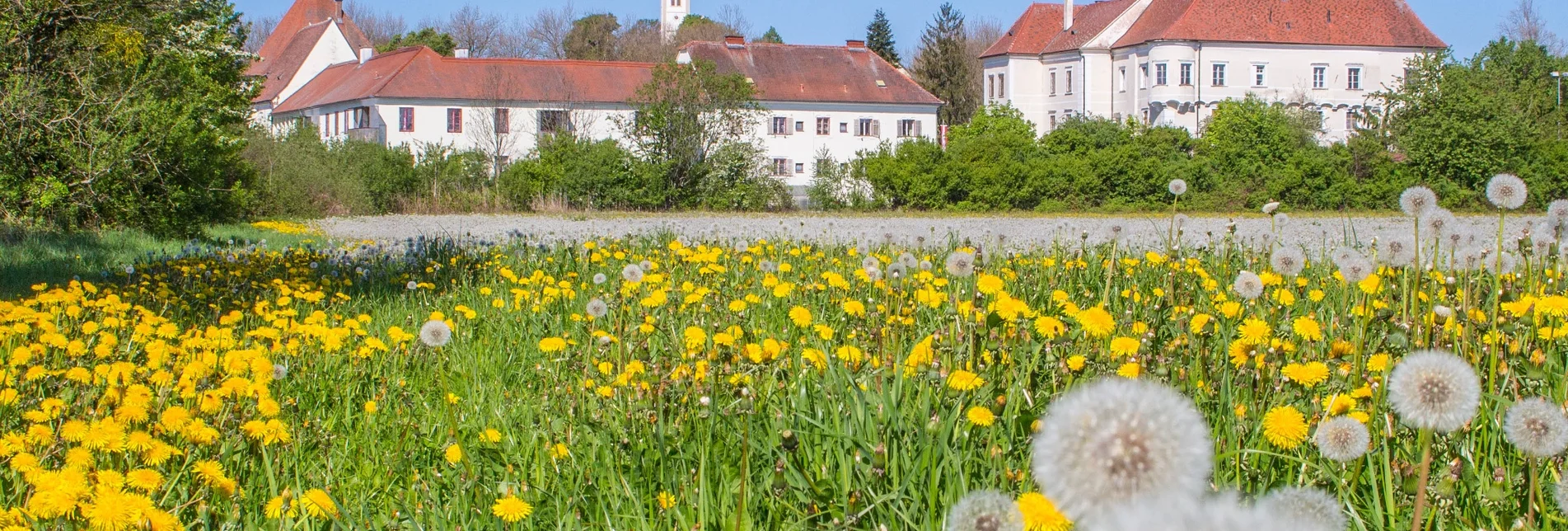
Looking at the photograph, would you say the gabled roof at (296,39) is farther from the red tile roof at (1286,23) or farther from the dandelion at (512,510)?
the dandelion at (512,510)

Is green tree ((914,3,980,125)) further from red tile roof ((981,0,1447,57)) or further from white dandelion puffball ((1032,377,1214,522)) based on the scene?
white dandelion puffball ((1032,377,1214,522))

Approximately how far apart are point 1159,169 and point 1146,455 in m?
30.4

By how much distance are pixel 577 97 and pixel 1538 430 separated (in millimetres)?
55541

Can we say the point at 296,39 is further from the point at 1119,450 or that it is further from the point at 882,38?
the point at 1119,450

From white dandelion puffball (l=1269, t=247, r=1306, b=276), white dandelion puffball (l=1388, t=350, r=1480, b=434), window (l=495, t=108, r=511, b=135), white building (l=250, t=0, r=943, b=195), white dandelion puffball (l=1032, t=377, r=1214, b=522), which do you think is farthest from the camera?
white building (l=250, t=0, r=943, b=195)

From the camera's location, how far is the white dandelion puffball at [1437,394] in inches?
59.0

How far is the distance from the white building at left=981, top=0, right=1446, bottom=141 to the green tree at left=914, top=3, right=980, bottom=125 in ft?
31.2

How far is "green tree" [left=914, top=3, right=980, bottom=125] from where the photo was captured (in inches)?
3024

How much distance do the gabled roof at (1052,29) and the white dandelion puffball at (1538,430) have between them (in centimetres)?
7022

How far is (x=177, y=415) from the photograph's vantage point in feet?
10.0

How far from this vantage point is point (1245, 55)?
64438 mm

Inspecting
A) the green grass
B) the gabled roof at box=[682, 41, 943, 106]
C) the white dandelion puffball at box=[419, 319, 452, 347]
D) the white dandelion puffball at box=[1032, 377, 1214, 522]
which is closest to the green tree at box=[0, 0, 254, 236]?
the green grass

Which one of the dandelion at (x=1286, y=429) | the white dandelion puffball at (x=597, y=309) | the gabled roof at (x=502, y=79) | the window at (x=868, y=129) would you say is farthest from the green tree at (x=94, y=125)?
the window at (x=868, y=129)

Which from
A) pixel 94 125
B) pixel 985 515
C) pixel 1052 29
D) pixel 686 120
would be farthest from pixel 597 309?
pixel 1052 29
